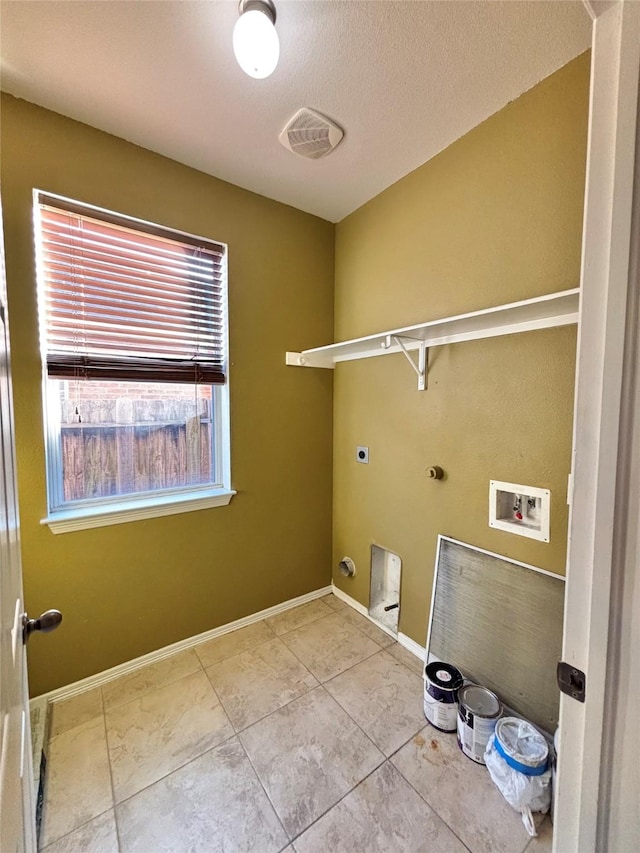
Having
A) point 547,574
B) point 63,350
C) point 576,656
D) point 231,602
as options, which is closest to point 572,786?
point 576,656

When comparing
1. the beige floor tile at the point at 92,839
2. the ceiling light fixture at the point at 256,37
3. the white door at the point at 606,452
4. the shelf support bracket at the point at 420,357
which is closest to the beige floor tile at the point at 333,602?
the beige floor tile at the point at 92,839

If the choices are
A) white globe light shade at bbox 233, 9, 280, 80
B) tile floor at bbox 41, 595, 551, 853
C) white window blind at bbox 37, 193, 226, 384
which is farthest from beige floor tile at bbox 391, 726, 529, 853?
white globe light shade at bbox 233, 9, 280, 80

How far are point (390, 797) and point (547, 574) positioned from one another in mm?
1002

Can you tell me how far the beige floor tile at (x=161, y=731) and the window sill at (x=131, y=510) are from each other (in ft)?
2.80

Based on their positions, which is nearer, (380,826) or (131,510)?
(380,826)

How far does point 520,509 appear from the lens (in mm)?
1460

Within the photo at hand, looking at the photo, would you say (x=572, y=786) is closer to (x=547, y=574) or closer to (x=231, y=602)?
(x=547, y=574)

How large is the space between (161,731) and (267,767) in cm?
50

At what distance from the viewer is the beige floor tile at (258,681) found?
1.54m

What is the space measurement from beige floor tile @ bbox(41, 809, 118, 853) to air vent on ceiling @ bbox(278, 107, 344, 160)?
2.78m

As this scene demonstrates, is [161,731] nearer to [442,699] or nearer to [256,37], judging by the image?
[442,699]

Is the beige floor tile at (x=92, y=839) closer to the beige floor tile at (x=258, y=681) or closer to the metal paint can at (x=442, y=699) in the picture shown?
the beige floor tile at (x=258, y=681)

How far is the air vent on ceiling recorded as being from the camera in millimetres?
1472

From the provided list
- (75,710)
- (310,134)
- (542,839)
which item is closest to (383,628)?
(542,839)
